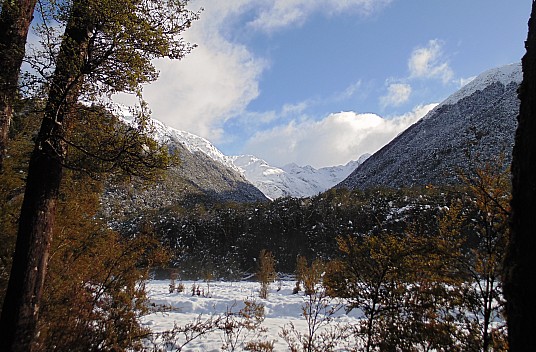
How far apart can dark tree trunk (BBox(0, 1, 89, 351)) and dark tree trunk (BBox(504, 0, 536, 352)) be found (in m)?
3.40

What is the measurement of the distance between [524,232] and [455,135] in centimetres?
4944

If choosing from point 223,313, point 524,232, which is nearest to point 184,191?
point 223,313

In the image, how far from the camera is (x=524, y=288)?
1.43 meters

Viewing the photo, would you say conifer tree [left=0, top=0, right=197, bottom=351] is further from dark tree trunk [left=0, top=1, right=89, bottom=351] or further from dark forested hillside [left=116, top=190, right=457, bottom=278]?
dark forested hillside [left=116, top=190, right=457, bottom=278]

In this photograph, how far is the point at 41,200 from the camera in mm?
3307

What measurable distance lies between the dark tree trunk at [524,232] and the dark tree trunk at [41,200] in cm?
340

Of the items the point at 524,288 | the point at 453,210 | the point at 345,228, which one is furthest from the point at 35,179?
the point at 345,228

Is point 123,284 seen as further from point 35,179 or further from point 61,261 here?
point 35,179

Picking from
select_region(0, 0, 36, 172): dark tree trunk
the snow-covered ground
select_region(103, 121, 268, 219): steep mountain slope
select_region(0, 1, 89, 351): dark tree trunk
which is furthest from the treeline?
select_region(0, 0, 36, 172): dark tree trunk

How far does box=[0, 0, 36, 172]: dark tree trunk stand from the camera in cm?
323

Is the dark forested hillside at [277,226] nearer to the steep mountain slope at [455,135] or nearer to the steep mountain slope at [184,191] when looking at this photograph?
the steep mountain slope at [184,191]

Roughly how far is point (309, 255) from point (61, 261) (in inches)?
1089

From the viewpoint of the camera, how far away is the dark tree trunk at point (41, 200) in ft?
10.2

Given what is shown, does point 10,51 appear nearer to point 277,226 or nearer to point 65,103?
point 65,103
